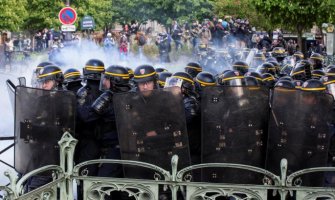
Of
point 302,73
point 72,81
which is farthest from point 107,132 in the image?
point 302,73

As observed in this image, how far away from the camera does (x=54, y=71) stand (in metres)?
7.60

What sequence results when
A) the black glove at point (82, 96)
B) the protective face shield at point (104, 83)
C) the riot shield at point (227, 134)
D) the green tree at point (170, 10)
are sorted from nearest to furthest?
1. the riot shield at point (227, 134)
2. the black glove at point (82, 96)
3. the protective face shield at point (104, 83)
4. the green tree at point (170, 10)

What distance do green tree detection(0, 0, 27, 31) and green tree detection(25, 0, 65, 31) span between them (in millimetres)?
3431

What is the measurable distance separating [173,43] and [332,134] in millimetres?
23035

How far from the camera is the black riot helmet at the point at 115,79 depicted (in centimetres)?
736

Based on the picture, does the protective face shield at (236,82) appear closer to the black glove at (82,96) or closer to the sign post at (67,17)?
the black glove at (82,96)

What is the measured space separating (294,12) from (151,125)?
1696cm

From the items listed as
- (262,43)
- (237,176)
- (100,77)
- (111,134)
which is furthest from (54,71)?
(262,43)

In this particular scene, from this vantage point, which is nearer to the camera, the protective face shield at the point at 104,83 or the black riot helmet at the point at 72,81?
the protective face shield at the point at 104,83

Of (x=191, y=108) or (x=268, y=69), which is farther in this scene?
(x=268, y=69)

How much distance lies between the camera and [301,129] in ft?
19.0

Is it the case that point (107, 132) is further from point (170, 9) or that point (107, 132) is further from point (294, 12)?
point (170, 9)

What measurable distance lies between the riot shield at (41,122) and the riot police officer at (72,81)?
157 cm

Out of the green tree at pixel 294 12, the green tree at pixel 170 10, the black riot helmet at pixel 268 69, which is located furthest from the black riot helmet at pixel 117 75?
the green tree at pixel 170 10
